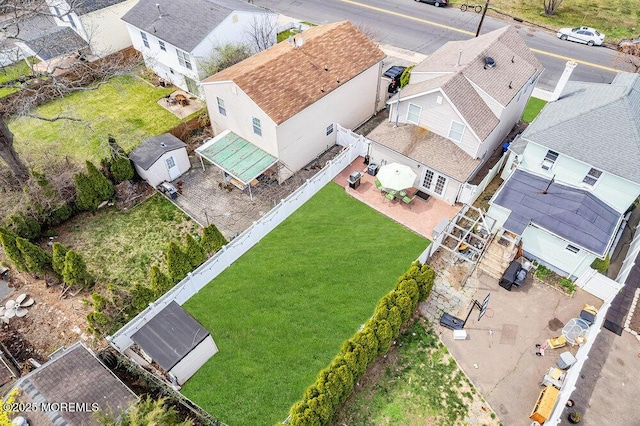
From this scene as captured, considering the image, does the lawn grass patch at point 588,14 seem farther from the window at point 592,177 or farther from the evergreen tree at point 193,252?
the evergreen tree at point 193,252

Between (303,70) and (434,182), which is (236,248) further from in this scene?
(434,182)

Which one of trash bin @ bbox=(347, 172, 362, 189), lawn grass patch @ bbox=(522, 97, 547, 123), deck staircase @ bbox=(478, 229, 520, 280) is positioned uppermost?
lawn grass patch @ bbox=(522, 97, 547, 123)

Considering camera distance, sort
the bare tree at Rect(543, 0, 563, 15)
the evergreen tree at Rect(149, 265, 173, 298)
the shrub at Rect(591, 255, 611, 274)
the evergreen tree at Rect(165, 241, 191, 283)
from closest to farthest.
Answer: the evergreen tree at Rect(149, 265, 173, 298)
the evergreen tree at Rect(165, 241, 191, 283)
the shrub at Rect(591, 255, 611, 274)
the bare tree at Rect(543, 0, 563, 15)

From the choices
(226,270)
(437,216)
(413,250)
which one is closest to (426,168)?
(437,216)

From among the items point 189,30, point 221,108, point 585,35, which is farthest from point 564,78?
point 189,30

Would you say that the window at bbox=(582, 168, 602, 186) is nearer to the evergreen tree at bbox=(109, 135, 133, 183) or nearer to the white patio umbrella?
the white patio umbrella

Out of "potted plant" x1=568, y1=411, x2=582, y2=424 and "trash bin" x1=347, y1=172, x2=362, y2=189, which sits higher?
"trash bin" x1=347, y1=172, x2=362, y2=189

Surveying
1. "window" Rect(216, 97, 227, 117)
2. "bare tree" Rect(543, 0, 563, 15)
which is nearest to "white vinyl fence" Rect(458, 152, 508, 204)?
"window" Rect(216, 97, 227, 117)
